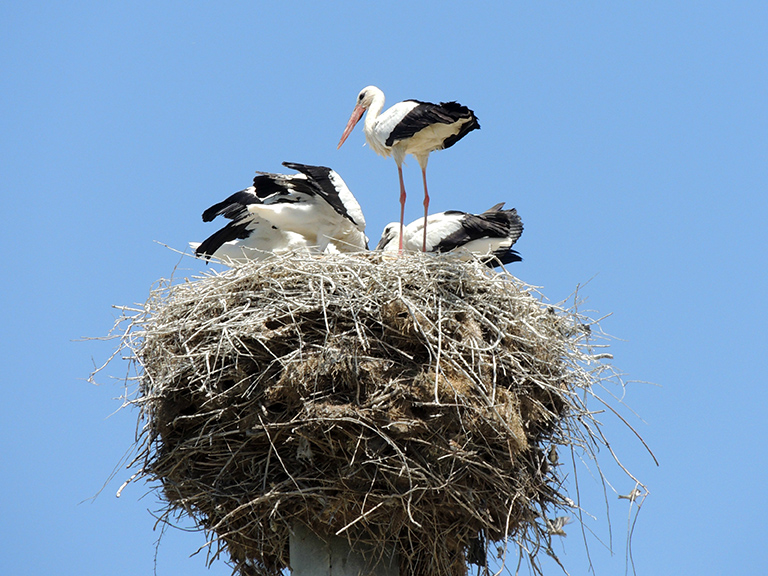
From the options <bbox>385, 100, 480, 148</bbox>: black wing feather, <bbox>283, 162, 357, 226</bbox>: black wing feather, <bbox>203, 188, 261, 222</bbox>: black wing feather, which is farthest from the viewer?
<bbox>203, 188, 261, 222</bbox>: black wing feather

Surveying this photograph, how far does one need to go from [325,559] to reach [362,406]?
3.78 ft

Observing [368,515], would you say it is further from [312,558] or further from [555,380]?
[555,380]

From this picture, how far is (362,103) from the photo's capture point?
9672mm

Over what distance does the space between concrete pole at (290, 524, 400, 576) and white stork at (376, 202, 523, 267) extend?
3438 mm

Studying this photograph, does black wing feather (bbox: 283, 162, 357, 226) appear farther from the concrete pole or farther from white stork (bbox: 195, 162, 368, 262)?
the concrete pole

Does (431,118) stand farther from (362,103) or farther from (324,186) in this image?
(362,103)

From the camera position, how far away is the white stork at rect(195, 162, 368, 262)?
29.1 ft

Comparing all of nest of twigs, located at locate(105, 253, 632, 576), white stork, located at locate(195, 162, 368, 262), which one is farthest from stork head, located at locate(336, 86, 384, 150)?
nest of twigs, located at locate(105, 253, 632, 576)

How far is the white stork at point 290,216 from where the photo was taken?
8867mm

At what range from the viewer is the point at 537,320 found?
6918 millimetres

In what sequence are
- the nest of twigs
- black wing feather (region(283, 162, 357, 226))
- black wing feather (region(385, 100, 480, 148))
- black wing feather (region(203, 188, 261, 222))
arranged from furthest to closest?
black wing feather (region(203, 188, 261, 222)) < black wing feather (region(283, 162, 357, 226)) < black wing feather (region(385, 100, 480, 148)) < the nest of twigs

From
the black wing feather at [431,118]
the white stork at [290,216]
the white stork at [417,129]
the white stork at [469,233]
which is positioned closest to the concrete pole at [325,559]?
the white stork at [290,216]

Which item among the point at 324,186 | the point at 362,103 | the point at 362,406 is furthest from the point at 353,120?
the point at 362,406

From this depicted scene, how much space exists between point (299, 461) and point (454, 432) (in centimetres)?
98
